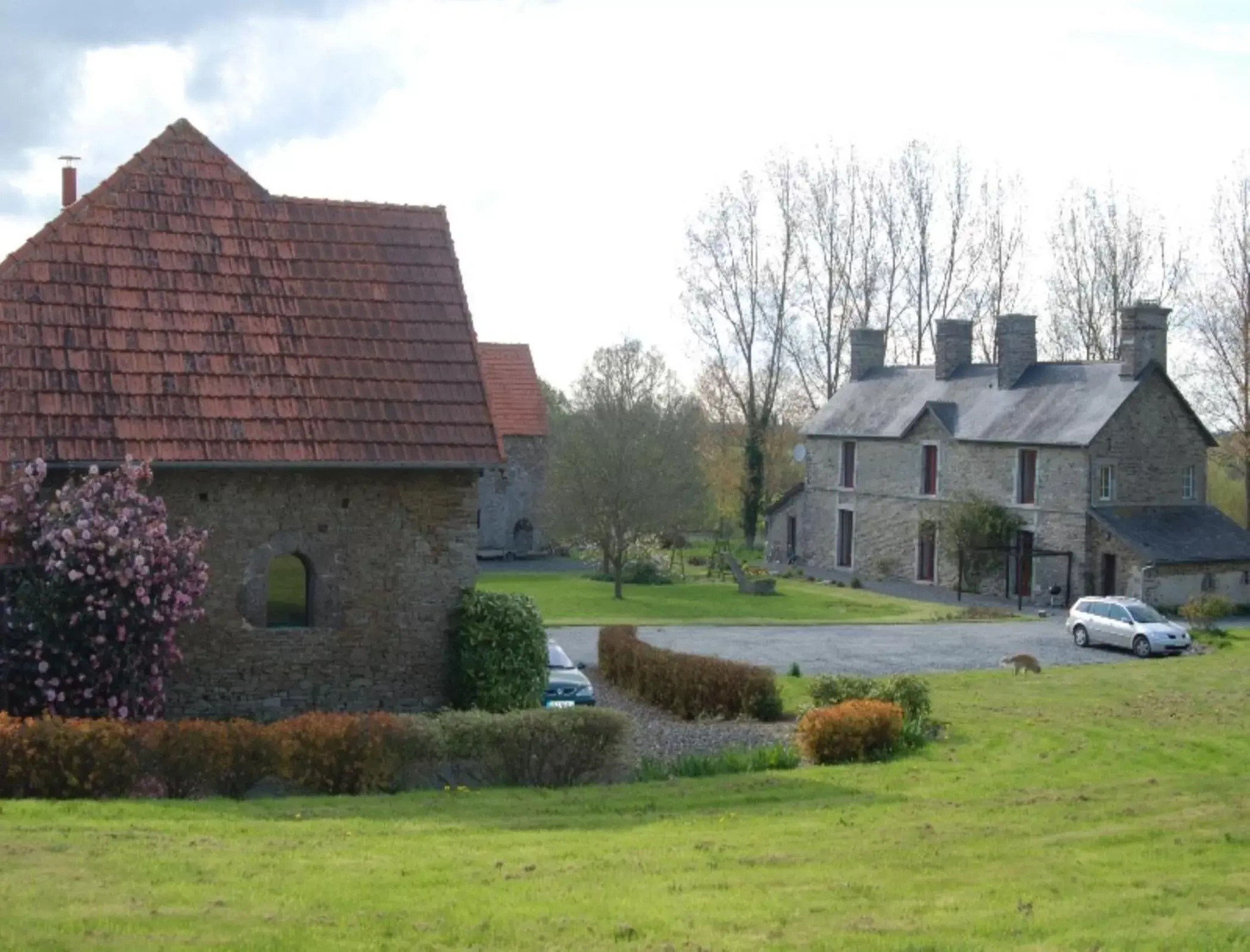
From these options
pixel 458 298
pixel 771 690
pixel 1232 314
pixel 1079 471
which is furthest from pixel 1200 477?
pixel 458 298

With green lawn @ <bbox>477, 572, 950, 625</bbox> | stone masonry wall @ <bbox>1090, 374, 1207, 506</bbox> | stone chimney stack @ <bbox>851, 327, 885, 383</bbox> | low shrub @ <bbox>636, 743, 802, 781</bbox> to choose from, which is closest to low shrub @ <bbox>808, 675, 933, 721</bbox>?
low shrub @ <bbox>636, 743, 802, 781</bbox>

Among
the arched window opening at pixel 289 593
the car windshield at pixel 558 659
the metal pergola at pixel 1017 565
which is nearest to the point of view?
the arched window opening at pixel 289 593

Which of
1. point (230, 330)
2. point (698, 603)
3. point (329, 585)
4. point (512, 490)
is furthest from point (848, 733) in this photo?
point (512, 490)

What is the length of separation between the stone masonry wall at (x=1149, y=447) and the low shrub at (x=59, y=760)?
39.9 metres

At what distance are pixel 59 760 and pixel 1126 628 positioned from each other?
2908 centimetres

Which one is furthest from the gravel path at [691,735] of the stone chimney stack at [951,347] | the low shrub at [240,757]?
the stone chimney stack at [951,347]

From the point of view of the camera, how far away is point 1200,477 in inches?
2014

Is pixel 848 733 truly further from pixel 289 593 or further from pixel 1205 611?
pixel 1205 611

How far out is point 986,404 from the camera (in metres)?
54.2

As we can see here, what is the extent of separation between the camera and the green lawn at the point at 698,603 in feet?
143

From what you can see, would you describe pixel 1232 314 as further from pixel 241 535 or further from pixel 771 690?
pixel 241 535

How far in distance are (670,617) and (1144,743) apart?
25.9 meters

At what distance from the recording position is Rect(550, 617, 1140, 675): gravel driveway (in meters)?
33.3

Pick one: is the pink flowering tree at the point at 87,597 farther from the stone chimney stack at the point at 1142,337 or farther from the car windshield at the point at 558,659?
the stone chimney stack at the point at 1142,337
